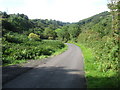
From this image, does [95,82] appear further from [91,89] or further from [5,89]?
[5,89]

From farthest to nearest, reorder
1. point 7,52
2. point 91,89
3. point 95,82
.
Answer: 1. point 7,52
2. point 95,82
3. point 91,89

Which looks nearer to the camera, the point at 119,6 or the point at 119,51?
the point at 119,51

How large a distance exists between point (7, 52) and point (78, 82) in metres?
14.1

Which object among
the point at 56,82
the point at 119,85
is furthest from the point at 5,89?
the point at 119,85

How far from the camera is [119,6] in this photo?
1850 centimetres

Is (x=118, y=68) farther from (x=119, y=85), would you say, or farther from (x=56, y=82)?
(x=56, y=82)

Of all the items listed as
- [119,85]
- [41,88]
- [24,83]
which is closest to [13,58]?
[24,83]

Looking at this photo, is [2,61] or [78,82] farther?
[2,61]

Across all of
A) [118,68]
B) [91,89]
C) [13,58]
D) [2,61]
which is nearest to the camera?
[91,89]

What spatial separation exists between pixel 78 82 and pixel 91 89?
163cm

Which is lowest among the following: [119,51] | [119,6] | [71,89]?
[71,89]

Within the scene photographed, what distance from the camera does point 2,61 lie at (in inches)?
633

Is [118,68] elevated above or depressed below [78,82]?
above

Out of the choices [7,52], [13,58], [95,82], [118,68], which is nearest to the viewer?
[95,82]
